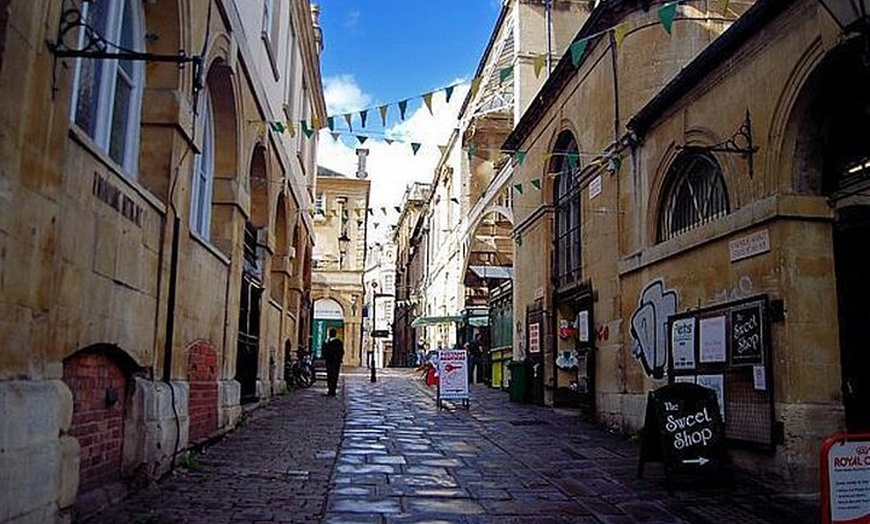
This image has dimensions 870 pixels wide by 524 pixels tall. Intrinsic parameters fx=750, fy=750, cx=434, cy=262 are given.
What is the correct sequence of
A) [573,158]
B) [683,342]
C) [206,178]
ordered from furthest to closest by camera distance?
[573,158], [206,178], [683,342]

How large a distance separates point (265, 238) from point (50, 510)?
10.5 m

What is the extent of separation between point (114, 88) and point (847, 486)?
655 cm

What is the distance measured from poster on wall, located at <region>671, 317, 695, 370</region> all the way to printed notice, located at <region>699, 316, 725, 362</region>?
0.72 feet

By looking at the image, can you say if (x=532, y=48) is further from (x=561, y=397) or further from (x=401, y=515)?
(x=401, y=515)

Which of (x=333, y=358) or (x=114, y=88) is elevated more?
(x=114, y=88)

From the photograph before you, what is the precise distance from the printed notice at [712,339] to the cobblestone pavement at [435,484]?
1358 mm

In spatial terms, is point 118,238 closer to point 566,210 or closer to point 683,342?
Result: point 683,342

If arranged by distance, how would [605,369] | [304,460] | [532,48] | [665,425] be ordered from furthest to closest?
[532,48] < [605,369] < [304,460] < [665,425]

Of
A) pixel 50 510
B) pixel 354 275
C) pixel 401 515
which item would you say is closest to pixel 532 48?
pixel 401 515

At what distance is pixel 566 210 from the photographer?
49.7ft

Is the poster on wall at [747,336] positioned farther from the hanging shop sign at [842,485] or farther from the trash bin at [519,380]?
the trash bin at [519,380]

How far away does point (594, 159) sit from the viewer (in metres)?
13.0

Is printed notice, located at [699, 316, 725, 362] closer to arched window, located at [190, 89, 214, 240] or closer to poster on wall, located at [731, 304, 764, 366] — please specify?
poster on wall, located at [731, 304, 764, 366]

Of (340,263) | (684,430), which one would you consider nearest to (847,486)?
(684,430)
